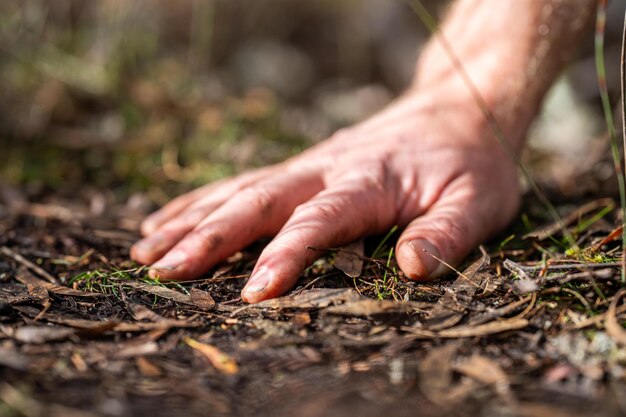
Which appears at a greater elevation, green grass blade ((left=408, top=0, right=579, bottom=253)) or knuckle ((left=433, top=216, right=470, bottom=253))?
green grass blade ((left=408, top=0, right=579, bottom=253))

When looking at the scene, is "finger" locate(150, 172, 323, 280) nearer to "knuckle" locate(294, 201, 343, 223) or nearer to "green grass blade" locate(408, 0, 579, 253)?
"knuckle" locate(294, 201, 343, 223)

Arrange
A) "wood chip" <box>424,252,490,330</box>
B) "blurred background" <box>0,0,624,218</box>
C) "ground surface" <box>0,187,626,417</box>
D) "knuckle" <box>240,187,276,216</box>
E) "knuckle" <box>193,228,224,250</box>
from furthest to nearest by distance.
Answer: "blurred background" <box>0,0,624,218</box>
"knuckle" <box>240,187,276,216</box>
"knuckle" <box>193,228,224,250</box>
"wood chip" <box>424,252,490,330</box>
"ground surface" <box>0,187,626,417</box>

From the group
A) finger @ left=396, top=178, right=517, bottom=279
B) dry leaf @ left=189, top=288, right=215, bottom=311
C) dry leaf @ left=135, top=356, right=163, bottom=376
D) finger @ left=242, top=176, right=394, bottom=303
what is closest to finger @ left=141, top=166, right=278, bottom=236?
finger @ left=242, top=176, right=394, bottom=303

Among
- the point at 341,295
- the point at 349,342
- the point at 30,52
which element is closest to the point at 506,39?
the point at 341,295

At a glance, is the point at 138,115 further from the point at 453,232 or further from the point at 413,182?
the point at 453,232

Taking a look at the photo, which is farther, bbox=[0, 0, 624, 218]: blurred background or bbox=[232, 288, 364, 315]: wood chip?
bbox=[0, 0, 624, 218]: blurred background

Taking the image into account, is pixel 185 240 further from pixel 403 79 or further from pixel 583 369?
pixel 403 79
